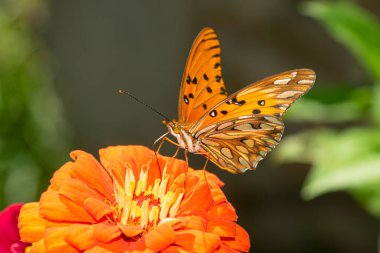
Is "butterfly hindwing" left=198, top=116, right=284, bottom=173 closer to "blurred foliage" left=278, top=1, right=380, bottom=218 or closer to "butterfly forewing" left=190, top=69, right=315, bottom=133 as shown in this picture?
"butterfly forewing" left=190, top=69, right=315, bottom=133

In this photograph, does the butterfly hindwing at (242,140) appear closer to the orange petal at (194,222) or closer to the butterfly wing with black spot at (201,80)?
the butterfly wing with black spot at (201,80)

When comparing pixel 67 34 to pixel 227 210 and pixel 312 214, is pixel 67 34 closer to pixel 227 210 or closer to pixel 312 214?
pixel 312 214

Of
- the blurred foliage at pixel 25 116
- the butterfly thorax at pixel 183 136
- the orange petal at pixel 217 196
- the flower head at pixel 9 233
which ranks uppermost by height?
the butterfly thorax at pixel 183 136

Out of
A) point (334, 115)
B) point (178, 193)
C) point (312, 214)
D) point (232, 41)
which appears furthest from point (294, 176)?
point (178, 193)

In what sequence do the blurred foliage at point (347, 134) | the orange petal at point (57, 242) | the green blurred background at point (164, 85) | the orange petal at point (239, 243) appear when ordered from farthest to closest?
the green blurred background at point (164, 85), the blurred foliage at point (347, 134), the orange petal at point (239, 243), the orange petal at point (57, 242)

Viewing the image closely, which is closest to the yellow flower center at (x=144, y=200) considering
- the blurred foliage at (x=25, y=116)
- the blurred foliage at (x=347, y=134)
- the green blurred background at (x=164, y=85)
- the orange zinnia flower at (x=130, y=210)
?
the orange zinnia flower at (x=130, y=210)

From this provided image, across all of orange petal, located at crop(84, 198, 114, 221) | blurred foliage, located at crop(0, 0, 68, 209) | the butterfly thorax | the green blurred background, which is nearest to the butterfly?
the butterfly thorax

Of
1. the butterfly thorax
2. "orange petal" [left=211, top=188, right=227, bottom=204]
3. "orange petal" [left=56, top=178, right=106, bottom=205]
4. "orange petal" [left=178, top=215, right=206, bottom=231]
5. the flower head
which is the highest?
the butterfly thorax
